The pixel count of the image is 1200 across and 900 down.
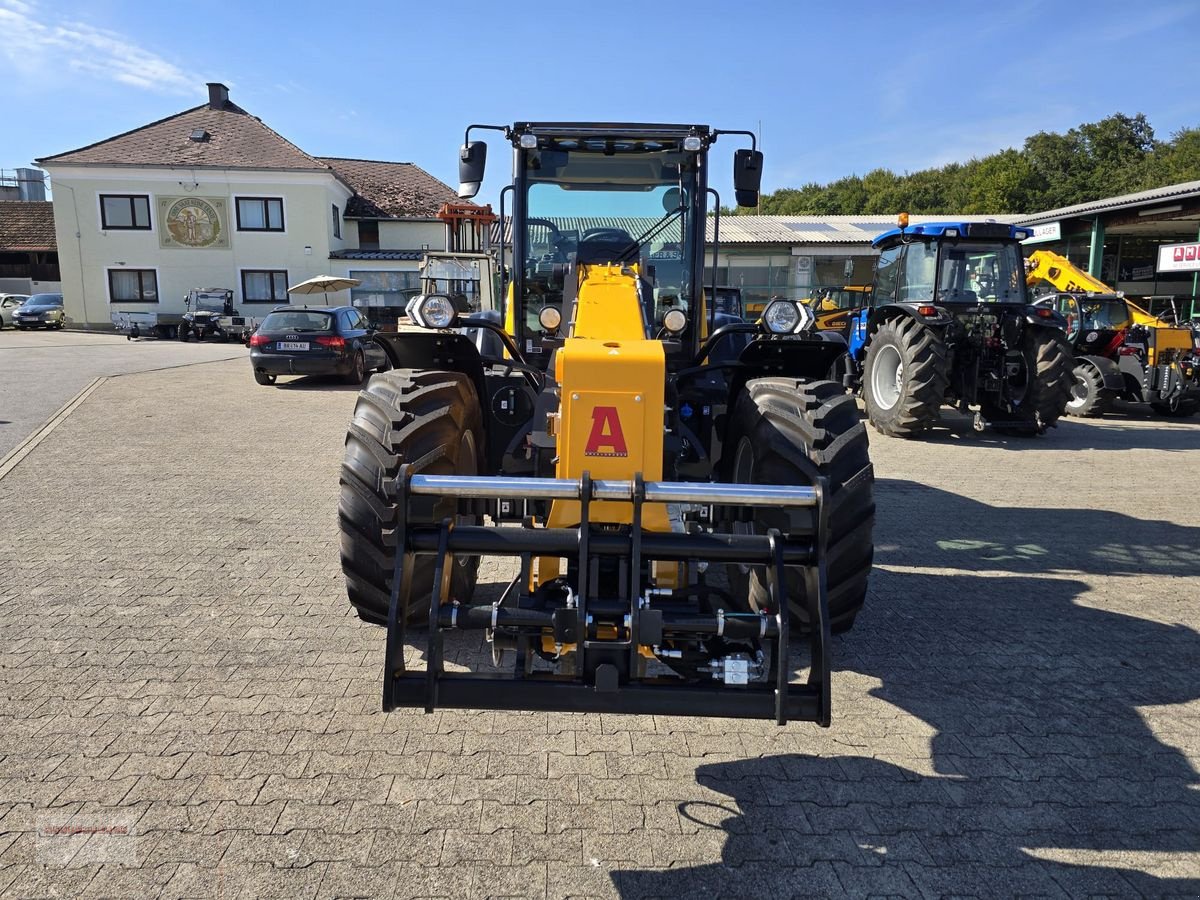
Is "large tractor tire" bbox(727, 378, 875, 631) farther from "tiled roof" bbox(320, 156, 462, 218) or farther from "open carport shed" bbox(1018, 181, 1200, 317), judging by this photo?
"tiled roof" bbox(320, 156, 462, 218)

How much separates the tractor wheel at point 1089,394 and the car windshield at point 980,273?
7.55 ft

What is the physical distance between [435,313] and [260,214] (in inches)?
1324

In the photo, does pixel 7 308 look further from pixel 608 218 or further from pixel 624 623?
pixel 624 623

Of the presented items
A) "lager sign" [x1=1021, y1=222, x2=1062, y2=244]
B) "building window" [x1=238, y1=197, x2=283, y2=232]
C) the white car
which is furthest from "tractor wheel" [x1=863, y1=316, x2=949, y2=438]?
the white car

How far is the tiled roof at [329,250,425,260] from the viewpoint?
1380 inches

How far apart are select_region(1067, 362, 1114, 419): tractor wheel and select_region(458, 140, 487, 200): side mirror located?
11492mm

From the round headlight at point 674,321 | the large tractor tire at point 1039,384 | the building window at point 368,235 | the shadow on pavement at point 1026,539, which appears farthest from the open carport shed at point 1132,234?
the building window at point 368,235

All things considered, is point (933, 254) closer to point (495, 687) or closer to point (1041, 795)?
point (1041, 795)

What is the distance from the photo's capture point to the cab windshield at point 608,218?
5453 mm

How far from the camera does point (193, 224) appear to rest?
1337 inches

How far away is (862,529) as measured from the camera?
387 centimetres

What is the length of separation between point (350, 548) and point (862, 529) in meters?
2.37

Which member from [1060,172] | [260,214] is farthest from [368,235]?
[1060,172]

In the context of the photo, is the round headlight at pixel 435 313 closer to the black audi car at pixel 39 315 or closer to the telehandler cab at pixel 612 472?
the telehandler cab at pixel 612 472
